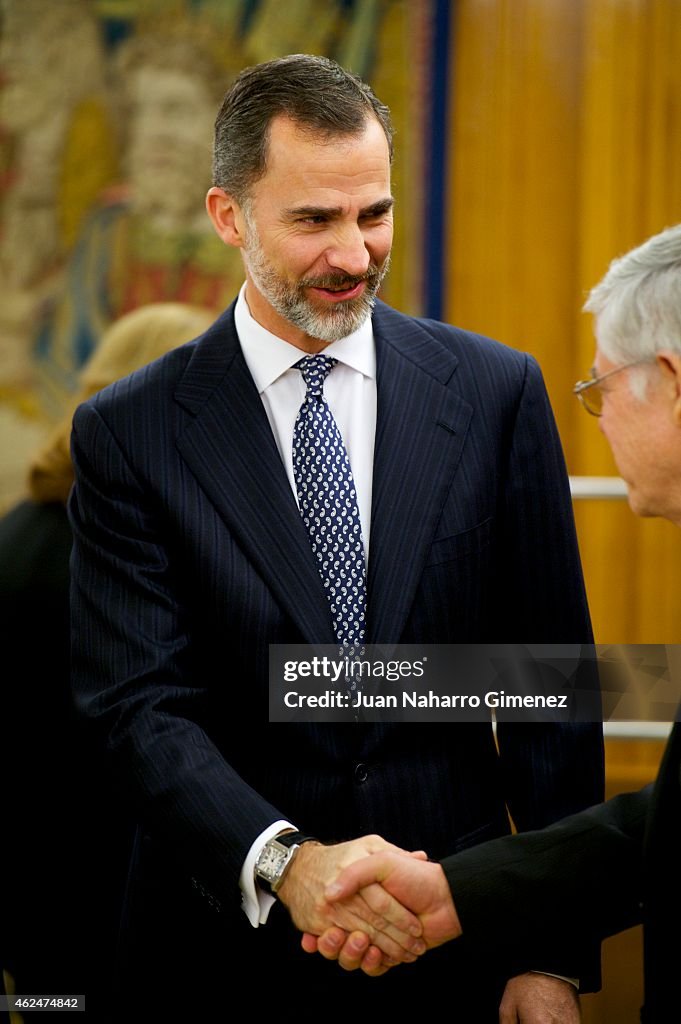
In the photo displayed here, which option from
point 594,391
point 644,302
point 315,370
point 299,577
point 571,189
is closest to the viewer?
point 644,302

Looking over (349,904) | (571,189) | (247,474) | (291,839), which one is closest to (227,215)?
(247,474)

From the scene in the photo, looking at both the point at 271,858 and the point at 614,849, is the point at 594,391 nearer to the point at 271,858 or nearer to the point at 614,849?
the point at 614,849

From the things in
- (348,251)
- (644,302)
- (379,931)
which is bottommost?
(379,931)

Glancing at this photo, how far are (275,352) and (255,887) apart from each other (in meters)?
0.80

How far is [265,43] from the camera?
14.9 ft

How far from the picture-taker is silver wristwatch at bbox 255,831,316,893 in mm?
1734

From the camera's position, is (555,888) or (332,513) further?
(332,513)

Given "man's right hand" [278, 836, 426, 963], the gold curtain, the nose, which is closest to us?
"man's right hand" [278, 836, 426, 963]

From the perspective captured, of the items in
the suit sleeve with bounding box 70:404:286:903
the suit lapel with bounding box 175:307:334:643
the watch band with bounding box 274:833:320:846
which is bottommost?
the watch band with bounding box 274:833:320:846

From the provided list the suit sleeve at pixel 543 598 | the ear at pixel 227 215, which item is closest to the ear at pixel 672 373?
the suit sleeve at pixel 543 598

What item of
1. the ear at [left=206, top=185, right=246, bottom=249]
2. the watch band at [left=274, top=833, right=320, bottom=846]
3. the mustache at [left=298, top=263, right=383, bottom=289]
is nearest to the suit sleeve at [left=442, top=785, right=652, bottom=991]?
the watch band at [left=274, top=833, right=320, bottom=846]

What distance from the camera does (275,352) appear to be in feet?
6.35

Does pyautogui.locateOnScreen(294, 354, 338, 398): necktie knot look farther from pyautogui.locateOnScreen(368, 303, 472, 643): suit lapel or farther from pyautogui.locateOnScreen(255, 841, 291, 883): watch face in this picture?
pyautogui.locateOnScreen(255, 841, 291, 883): watch face

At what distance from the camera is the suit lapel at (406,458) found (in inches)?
71.3
